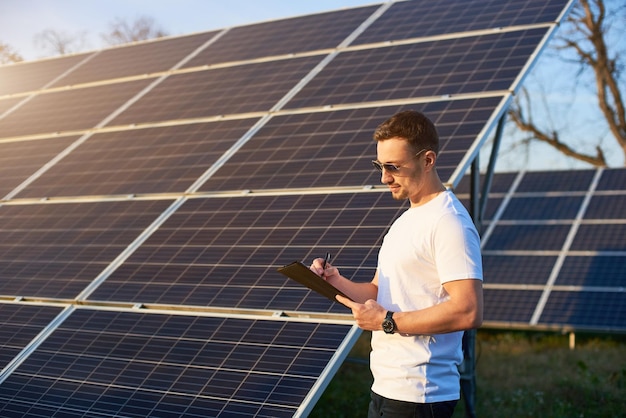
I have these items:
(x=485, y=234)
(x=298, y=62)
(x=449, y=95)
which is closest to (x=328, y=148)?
(x=449, y=95)

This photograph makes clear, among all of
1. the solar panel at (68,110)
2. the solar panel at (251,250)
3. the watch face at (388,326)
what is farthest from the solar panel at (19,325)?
the watch face at (388,326)

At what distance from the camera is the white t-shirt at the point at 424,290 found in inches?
144

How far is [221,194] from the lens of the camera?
8.58 m

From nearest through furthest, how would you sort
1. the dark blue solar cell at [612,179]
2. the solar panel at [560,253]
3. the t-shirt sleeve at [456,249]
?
the t-shirt sleeve at [456,249]
the solar panel at [560,253]
the dark blue solar cell at [612,179]

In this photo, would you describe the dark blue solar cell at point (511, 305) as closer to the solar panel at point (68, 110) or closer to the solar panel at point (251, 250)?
the solar panel at point (68, 110)

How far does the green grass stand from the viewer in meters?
10.1

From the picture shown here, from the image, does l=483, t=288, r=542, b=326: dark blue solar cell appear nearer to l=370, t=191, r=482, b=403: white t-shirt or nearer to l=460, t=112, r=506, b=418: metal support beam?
l=460, t=112, r=506, b=418: metal support beam

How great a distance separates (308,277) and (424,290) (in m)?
0.52

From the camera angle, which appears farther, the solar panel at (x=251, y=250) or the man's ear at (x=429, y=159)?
the solar panel at (x=251, y=250)

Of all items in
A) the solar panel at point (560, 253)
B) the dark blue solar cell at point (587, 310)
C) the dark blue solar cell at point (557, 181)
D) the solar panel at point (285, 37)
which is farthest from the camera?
the dark blue solar cell at point (557, 181)

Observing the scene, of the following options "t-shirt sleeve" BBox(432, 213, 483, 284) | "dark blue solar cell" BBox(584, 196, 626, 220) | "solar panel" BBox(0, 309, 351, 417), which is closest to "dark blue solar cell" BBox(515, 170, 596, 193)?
"dark blue solar cell" BBox(584, 196, 626, 220)

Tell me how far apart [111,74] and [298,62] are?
12.8 ft

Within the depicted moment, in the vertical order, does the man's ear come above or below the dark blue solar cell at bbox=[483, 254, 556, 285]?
above

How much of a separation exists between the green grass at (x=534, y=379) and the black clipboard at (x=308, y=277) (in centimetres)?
496
